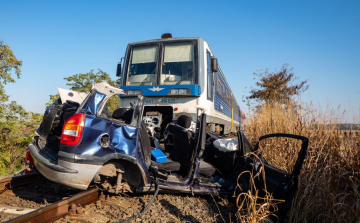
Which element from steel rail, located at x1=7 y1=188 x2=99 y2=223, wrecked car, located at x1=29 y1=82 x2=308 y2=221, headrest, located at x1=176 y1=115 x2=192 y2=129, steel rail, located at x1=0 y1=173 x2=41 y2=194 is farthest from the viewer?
headrest, located at x1=176 y1=115 x2=192 y2=129

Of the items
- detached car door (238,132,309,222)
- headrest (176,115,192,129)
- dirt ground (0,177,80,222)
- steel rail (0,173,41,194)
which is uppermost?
headrest (176,115,192,129)

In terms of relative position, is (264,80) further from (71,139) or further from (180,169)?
(71,139)

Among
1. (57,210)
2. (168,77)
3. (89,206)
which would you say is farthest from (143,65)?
(57,210)

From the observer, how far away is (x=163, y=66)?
22.9 feet

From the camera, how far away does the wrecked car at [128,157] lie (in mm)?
2879

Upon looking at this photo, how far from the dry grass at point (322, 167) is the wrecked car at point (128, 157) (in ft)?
2.33

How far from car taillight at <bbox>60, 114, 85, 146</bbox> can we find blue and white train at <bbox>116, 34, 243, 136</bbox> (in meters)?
3.76

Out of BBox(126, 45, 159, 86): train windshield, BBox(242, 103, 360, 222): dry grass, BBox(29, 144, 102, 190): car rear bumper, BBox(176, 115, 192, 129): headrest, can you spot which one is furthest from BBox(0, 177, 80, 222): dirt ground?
BBox(126, 45, 159, 86): train windshield

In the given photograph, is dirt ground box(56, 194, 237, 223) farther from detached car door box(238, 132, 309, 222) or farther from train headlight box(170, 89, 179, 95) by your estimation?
train headlight box(170, 89, 179, 95)

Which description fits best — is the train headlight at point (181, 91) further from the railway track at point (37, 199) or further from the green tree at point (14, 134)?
the green tree at point (14, 134)

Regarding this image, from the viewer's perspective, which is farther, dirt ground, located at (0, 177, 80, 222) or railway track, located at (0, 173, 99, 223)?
dirt ground, located at (0, 177, 80, 222)

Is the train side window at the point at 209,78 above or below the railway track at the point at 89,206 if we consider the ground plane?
above

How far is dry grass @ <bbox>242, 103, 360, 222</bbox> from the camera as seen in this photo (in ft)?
10.5

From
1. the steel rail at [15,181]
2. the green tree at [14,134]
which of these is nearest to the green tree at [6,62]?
the green tree at [14,134]
